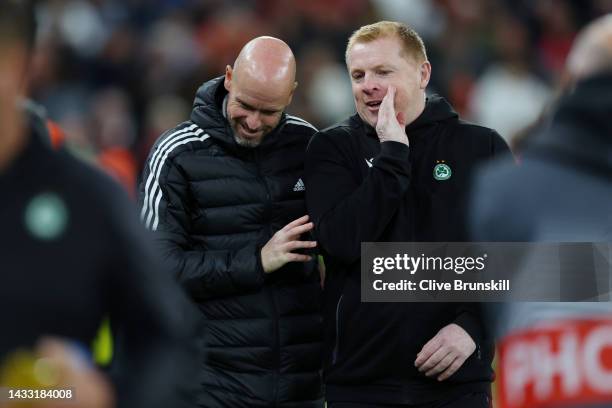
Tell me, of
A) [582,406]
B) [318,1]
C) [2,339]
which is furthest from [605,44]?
[318,1]

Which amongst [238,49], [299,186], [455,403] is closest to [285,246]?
[299,186]

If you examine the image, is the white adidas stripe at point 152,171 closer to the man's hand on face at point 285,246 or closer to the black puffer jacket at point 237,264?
the black puffer jacket at point 237,264

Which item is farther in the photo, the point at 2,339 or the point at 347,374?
the point at 347,374

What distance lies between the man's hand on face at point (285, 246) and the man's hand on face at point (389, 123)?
12.7 inches

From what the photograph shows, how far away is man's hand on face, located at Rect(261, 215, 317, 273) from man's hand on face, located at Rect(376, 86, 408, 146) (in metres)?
0.32

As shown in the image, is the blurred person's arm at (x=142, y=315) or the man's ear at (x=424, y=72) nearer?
the blurred person's arm at (x=142, y=315)

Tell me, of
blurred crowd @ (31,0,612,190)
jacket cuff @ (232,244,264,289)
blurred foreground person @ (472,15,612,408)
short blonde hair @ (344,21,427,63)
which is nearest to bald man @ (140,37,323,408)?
jacket cuff @ (232,244,264,289)

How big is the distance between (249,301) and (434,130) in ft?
2.35

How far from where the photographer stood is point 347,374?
3.09m

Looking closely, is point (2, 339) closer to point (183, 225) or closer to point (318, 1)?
point (183, 225)

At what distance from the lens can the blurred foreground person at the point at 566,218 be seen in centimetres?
181

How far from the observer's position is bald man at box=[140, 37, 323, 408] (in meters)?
3.21

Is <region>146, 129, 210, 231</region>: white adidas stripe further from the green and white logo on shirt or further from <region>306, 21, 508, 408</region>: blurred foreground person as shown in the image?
the green and white logo on shirt

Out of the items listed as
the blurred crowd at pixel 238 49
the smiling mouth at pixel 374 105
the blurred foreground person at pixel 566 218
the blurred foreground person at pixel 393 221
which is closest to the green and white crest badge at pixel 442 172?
the blurred foreground person at pixel 393 221
